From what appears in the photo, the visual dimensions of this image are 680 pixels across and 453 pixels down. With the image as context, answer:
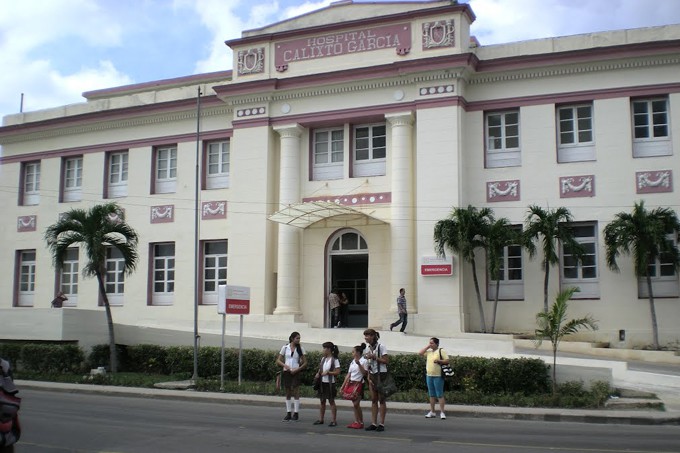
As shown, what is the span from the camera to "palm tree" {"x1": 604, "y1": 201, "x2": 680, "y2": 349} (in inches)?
874

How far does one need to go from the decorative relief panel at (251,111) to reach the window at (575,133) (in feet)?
36.1

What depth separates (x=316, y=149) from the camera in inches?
1130

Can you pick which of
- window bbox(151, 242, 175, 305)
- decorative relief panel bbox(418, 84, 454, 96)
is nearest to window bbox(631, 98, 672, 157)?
decorative relief panel bbox(418, 84, 454, 96)

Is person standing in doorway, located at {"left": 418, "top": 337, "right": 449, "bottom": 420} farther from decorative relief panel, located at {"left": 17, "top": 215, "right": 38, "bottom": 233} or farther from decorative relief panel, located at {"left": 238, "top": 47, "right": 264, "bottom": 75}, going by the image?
decorative relief panel, located at {"left": 17, "top": 215, "right": 38, "bottom": 233}

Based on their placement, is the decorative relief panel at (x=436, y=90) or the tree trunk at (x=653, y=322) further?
the decorative relief panel at (x=436, y=90)

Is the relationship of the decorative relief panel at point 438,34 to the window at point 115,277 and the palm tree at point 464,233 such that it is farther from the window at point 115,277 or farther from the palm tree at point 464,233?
the window at point 115,277

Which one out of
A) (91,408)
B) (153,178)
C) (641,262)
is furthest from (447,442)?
(153,178)

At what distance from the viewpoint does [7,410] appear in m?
7.70

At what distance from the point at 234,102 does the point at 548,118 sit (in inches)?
471

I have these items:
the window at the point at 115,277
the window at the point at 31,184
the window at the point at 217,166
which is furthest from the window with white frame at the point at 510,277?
the window at the point at 31,184

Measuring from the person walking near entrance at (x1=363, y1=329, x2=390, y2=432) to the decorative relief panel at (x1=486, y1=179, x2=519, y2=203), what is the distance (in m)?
13.3

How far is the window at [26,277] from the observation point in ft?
109

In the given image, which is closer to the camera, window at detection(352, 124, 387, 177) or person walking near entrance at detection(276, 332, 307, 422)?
person walking near entrance at detection(276, 332, 307, 422)

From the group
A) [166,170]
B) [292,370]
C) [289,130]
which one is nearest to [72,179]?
[166,170]
